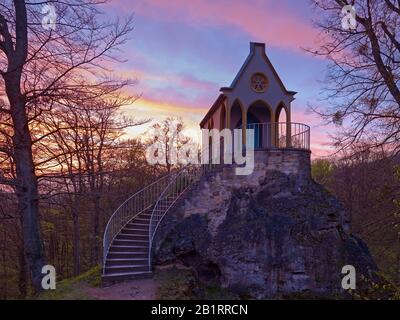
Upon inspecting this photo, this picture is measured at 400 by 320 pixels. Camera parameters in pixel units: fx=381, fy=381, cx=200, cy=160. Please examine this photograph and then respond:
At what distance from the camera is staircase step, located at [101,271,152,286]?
11086mm

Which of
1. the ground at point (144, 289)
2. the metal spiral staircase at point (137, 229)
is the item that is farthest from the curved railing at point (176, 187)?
the ground at point (144, 289)

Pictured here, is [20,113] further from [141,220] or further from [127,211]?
[127,211]

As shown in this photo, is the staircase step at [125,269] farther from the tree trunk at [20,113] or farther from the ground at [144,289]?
the tree trunk at [20,113]

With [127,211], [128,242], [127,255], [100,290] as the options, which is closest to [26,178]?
[100,290]

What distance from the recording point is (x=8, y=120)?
312 inches

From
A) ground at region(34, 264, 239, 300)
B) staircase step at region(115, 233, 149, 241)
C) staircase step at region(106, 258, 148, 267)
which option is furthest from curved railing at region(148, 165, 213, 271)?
ground at region(34, 264, 239, 300)

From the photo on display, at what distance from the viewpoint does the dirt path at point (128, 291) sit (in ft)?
32.7

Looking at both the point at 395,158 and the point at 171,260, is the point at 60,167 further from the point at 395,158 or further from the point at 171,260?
the point at 395,158

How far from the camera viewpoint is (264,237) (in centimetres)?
1395

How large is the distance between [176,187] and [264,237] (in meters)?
4.22

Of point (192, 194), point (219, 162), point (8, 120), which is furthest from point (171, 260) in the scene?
point (8, 120)

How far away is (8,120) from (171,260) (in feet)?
25.5

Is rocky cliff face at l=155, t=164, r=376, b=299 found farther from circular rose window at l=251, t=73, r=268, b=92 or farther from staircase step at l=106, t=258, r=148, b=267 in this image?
circular rose window at l=251, t=73, r=268, b=92
